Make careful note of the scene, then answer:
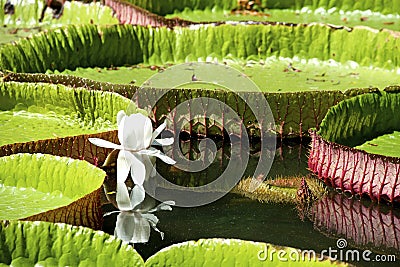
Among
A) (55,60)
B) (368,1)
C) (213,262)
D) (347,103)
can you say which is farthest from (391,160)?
(368,1)

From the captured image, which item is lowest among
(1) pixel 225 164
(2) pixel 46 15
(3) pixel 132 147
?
(1) pixel 225 164

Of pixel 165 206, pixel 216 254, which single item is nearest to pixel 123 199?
pixel 165 206

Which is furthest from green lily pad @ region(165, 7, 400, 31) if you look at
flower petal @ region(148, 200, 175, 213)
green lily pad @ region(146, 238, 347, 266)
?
green lily pad @ region(146, 238, 347, 266)

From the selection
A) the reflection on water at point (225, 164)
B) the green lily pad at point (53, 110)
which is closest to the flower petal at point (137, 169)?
the reflection on water at point (225, 164)

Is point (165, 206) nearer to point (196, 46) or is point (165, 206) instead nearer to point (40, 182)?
point (40, 182)

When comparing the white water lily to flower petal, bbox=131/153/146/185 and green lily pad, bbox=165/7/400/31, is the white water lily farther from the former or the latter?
green lily pad, bbox=165/7/400/31

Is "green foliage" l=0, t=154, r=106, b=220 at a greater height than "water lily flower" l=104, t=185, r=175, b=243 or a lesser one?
greater
